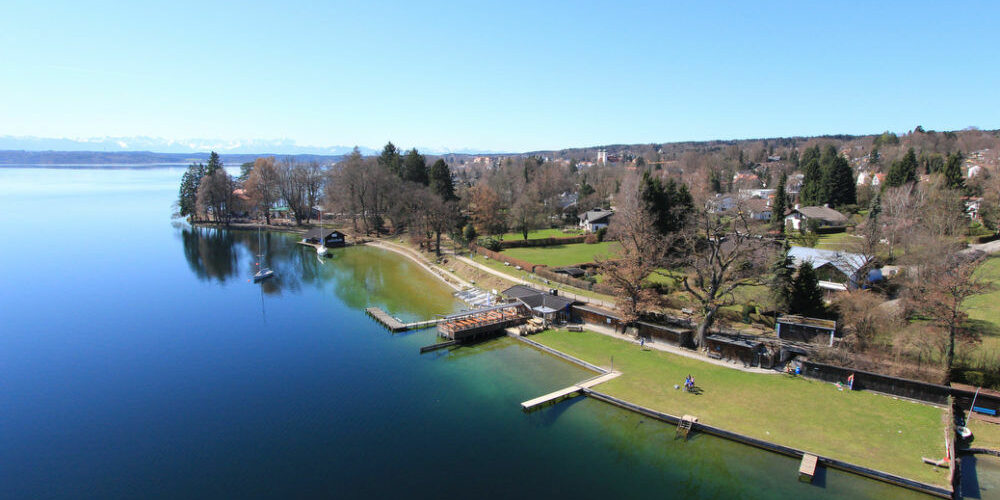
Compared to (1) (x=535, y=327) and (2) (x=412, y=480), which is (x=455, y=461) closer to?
(2) (x=412, y=480)

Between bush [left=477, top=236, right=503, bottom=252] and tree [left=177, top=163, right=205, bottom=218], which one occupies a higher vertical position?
tree [left=177, top=163, right=205, bottom=218]

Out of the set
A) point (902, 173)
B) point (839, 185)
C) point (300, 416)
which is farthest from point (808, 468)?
point (839, 185)

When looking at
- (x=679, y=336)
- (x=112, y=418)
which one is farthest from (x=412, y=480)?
(x=679, y=336)

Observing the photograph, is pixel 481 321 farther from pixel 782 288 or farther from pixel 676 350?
pixel 782 288

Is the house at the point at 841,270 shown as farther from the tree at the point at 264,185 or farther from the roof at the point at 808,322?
the tree at the point at 264,185

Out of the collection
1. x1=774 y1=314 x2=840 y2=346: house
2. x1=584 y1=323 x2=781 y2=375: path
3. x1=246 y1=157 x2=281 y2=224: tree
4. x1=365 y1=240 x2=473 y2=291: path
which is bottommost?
x1=584 y1=323 x2=781 y2=375: path

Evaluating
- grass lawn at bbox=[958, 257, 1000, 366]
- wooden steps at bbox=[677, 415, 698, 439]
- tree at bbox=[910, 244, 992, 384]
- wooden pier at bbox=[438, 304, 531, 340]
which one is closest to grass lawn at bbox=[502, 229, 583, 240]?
wooden pier at bbox=[438, 304, 531, 340]

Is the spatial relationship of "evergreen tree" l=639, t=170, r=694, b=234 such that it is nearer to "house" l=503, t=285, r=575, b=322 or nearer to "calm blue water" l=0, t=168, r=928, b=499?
"house" l=503, t=285, r=575, b=322
